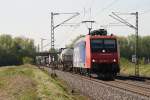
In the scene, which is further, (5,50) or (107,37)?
(5,50)

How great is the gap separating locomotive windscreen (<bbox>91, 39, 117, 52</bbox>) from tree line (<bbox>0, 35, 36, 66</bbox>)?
351ft

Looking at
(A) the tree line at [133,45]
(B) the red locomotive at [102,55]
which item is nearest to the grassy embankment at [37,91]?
(B) the red locomotive at [102,55]

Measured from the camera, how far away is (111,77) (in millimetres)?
41938

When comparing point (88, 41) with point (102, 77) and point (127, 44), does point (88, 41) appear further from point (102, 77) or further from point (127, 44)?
point (127, 44)

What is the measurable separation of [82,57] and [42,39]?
88.4 metres

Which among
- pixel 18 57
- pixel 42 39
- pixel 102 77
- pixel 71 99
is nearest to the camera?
pixel 71 99

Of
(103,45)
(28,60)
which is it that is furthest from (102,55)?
(28,60)

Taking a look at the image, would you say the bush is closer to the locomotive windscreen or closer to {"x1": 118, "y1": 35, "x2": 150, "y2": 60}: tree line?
{"x1": 118, "y1": 35, "x2": 150, "y2": 60}: tree line

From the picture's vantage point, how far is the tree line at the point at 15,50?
5920 inches

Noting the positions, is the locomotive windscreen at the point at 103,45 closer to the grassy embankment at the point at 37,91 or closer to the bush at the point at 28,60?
the grassy embankment at the point at 37,91

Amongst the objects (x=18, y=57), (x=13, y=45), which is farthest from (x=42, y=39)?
(x=13, y=45)

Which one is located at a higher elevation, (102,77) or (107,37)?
(107,37)

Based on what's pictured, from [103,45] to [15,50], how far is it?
12550cm

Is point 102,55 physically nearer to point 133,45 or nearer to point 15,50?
point 15,50
